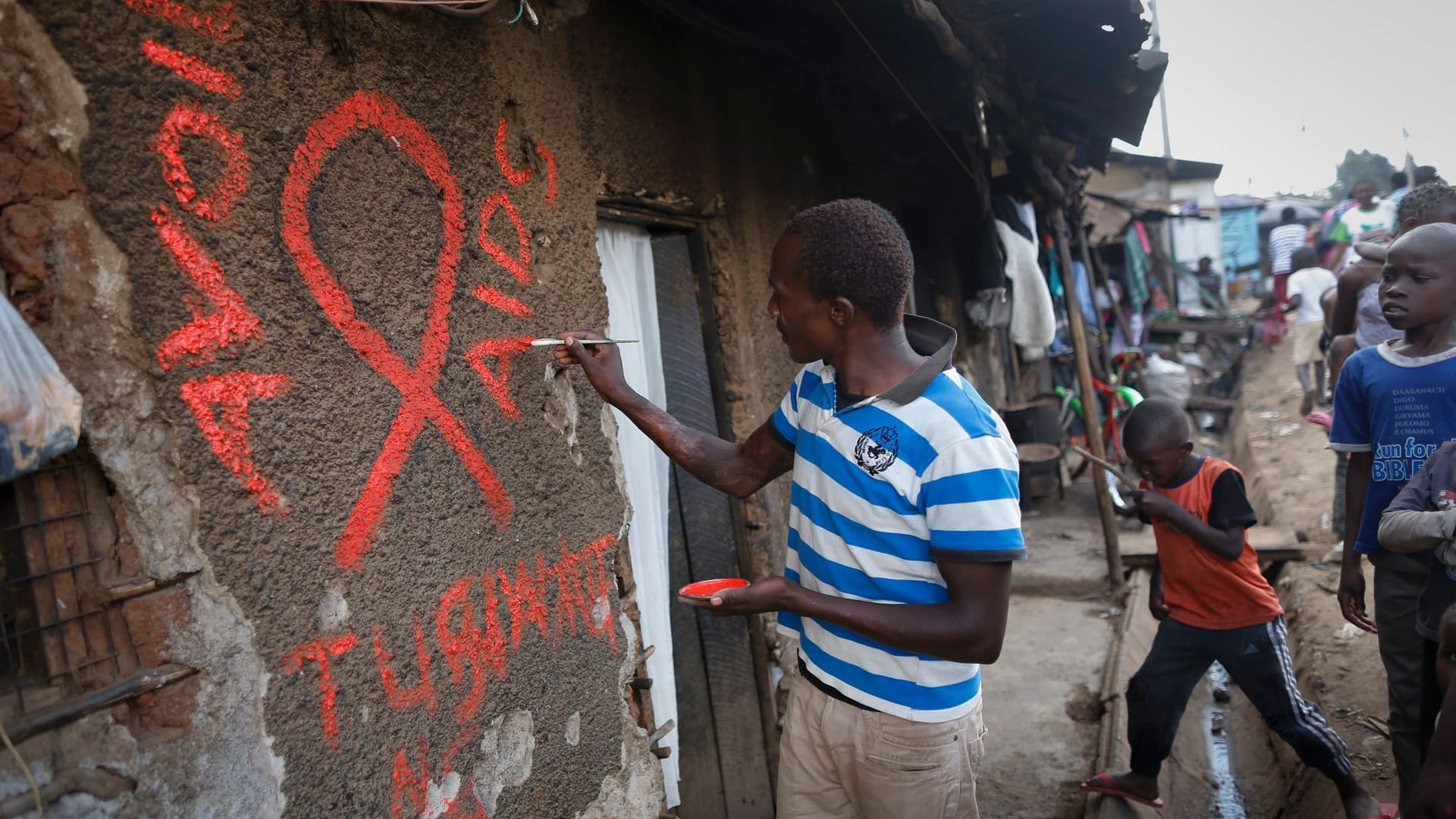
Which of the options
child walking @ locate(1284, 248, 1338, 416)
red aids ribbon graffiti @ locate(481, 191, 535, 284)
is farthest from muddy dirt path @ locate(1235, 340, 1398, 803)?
red aids ribbon graffiti @ locate(481, 191, 535, 284)

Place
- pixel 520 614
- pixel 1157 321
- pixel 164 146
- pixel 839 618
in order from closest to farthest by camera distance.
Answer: pixel 164 146
pixel 839 618
pixel 520 614
pixel 1157 321

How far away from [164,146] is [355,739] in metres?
1.04

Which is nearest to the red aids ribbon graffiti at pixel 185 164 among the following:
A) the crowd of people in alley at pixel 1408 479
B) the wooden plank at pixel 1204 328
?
the crowd of people in alley at pixel 1408 479

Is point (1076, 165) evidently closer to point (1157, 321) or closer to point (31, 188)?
point (31, 188)

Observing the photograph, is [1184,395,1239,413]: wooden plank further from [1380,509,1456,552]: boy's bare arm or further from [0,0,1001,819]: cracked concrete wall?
[0,0,1001,819]: cracked concrete wall

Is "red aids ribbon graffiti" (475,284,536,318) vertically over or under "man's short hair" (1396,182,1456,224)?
under

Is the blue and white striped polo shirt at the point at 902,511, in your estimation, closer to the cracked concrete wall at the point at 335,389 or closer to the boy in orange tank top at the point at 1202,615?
the cracked concrete wall at the point at 335,389

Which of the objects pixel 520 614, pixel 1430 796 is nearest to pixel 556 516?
pixel 520 614

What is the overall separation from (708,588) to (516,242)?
37.7 inches

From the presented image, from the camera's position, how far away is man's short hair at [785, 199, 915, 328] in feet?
5.80

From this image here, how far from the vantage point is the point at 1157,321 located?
16.1 meters

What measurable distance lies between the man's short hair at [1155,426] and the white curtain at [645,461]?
1641 millimetres

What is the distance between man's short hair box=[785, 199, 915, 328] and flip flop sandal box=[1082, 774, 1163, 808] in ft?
7.89

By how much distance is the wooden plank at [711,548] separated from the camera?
10.5ft
